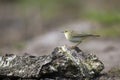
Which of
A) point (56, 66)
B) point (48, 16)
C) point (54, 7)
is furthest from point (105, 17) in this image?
point (56, 66)

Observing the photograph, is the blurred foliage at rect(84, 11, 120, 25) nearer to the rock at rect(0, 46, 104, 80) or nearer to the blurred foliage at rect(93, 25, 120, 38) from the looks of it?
the blurred foliage at rect(93, 25, 120, 38)

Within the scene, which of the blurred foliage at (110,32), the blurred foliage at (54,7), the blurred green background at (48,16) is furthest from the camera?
the blurred foliage at (54,7)

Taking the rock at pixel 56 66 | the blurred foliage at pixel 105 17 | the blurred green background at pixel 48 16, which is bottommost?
the blurred green background at pixel 48 16

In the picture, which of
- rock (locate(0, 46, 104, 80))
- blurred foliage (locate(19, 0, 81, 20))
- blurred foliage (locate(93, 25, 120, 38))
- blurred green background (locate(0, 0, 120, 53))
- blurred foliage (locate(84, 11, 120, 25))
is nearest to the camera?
rock (locate(0, 46, 104, 80))

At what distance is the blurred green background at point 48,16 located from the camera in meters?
24.8

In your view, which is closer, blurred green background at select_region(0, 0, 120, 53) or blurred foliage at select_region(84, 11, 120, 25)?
blurred foliage at select_region(84, 11, 120, 25)

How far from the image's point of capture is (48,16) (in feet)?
104

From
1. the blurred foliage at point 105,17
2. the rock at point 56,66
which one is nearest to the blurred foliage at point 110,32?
the blurred foliage at point 105,17

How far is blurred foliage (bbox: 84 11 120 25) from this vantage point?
956 inches

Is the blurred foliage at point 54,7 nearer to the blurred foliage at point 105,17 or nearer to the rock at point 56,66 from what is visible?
the blurred foliage at point 105,17

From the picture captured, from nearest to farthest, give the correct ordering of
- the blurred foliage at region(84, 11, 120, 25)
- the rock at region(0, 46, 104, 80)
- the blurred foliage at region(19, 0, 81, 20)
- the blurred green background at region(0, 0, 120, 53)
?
the rock at region(0, 46, 104, 80), the blurred foliage at region(84, 11, 120, 25), the blurred green background at region(0, 0, 120, 53), the blurred foliage at region(19, 0, 81, 20)

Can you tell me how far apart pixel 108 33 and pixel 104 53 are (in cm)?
453

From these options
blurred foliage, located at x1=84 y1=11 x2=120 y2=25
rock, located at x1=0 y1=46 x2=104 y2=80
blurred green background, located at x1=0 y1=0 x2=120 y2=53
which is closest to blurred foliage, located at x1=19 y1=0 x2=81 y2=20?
blurred green background, located at x1=0 y1=0 x2=120 y2=53

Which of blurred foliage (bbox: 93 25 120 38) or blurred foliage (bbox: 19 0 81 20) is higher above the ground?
blurred foliage (bbox: 93 25 120 38)
